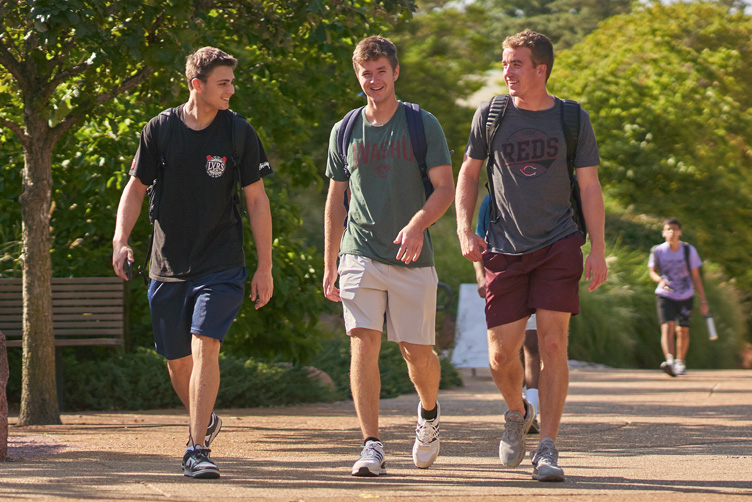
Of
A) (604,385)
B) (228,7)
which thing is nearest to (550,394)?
(228,7)

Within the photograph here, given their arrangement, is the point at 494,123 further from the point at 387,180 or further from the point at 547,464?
the point at 547,464

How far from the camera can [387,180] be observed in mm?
5430

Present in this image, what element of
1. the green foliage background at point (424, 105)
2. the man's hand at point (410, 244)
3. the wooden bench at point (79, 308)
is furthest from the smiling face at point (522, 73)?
the wooden bench at point (79, 308)

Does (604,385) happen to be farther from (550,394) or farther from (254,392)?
(550,394)

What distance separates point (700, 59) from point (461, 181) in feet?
91.8

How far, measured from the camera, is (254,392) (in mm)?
9961

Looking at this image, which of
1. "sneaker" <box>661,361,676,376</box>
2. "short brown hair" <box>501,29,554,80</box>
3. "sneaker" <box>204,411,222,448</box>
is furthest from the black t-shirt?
"sneaker" <box>661,361,676,376</box>

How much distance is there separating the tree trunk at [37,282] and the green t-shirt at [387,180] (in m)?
3.49

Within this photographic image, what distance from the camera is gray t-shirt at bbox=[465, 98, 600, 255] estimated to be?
5.35 meters

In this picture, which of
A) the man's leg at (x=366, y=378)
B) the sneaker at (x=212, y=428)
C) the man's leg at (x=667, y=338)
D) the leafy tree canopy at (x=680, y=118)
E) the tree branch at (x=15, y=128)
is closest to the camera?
the man's leg at (x=366, y=378)

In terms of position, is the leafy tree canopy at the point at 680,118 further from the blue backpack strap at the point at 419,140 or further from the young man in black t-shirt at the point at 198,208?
the young man in black t-shirt at the point at 198,208

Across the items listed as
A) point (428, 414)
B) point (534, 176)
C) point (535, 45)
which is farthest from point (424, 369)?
point (535, 45)

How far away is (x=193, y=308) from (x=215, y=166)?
2.22 feet

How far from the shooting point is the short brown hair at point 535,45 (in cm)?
545
